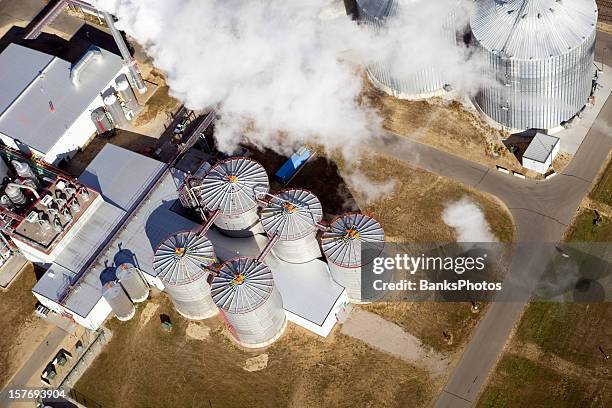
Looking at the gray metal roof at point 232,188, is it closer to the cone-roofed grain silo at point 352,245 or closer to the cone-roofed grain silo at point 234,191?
the cone-roofed grain silo at point 234,191

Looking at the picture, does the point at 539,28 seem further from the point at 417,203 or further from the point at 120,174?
the point at 120,174

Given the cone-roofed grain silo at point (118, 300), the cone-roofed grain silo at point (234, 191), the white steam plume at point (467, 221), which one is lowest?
the white steam plume at point (467, 221)

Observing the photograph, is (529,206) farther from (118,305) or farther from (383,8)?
(118,305)

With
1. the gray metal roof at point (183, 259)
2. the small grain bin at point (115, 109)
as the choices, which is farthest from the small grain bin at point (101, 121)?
the gray metal roof at point (183, 259)

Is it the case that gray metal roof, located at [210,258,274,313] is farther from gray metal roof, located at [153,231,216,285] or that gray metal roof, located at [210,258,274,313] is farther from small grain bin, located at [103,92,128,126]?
small grain bin, located at [103,92,128,126]

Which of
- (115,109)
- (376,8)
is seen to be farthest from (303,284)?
(115,109)

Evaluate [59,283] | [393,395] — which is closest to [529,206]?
[393,395]
